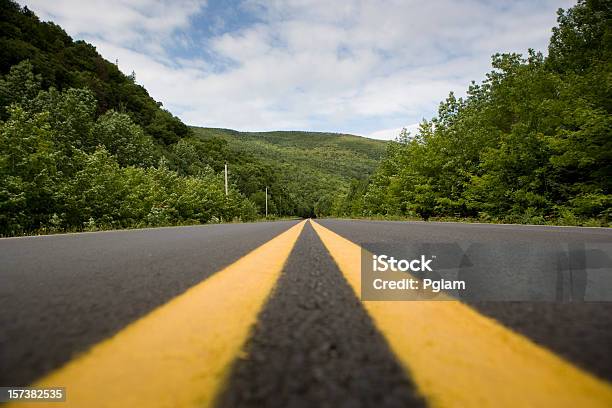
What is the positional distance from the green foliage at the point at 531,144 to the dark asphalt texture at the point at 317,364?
1324cm

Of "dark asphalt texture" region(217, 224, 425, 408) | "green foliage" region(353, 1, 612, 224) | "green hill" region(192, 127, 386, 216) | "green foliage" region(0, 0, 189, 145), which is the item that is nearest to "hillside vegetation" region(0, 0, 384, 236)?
"green foliage" region(0, 0, 189, 145)

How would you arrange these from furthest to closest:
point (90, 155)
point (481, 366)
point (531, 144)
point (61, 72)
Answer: point (61, 72) < point (90, 155) < point (531, 144) < point (481, 366)

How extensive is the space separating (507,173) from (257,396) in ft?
59.0

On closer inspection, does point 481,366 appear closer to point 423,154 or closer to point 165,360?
point 165,360

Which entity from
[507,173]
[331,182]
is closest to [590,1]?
[507,173]

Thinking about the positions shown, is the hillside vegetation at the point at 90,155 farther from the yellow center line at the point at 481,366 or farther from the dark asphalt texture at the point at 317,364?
the yellow center line at the point at 481,366

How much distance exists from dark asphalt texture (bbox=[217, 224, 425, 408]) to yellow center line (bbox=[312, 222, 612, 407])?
6cm

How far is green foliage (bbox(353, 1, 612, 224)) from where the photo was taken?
40.4 ft

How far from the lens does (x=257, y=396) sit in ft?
2.19

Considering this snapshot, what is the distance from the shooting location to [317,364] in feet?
2.69

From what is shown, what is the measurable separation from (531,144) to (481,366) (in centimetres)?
1716

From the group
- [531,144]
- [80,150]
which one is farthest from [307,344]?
[80,150]

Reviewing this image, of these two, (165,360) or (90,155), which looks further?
(90,155)

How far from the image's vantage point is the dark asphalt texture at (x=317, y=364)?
25.9 inches
